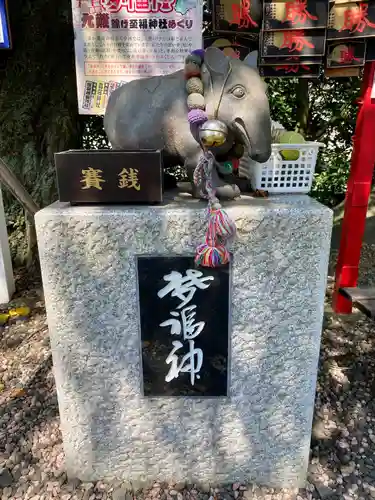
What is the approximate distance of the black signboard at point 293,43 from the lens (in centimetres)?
241

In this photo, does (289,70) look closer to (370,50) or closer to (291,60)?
(291,60)

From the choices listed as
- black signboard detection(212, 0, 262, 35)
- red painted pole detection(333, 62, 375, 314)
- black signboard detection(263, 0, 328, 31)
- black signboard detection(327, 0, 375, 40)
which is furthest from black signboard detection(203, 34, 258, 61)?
red painted pole detection(333, 62, 375, 314)

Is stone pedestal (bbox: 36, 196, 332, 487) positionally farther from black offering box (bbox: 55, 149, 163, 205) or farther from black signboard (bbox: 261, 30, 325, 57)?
black signboard (bbox: 261, 30, 325, 57)

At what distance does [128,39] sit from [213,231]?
1.71 m

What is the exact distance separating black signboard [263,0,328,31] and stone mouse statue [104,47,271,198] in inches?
36.5

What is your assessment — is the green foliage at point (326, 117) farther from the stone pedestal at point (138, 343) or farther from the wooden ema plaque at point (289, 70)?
the stone pedestal at point (138, 343)

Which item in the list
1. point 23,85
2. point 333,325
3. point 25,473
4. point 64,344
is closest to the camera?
point 64,344

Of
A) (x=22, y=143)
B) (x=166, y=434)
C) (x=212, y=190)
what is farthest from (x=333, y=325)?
(x=22, y=143)

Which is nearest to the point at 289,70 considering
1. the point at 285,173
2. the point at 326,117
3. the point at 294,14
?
the point at 294,14

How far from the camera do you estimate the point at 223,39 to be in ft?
8.18

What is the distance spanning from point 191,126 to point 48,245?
70cm

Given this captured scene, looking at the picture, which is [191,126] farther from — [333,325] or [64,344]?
[333,325]

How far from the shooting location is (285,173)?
1.68 meters

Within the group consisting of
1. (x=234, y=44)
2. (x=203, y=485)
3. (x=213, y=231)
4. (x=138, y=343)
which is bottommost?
(x=203, y=485)
